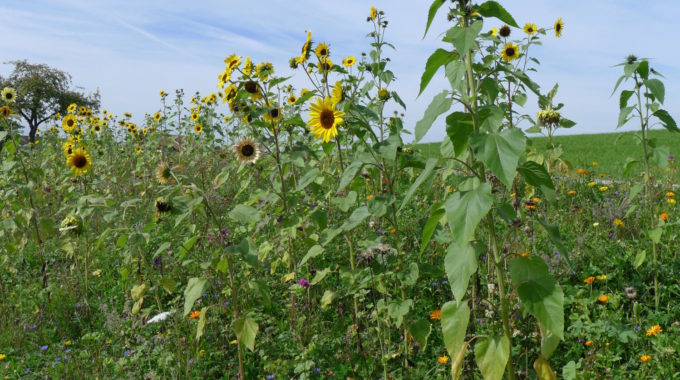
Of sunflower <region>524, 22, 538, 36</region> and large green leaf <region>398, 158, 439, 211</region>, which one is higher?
sunflower <region>524, 22, 538, 36</region>

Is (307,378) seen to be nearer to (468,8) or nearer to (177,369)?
(177,369)

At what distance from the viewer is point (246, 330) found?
7.02 ft

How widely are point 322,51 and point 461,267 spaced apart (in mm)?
2161

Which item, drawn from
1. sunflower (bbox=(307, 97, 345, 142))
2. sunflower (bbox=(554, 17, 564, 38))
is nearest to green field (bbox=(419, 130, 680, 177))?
sunflower (bbox=(554, 17, 564, 38))

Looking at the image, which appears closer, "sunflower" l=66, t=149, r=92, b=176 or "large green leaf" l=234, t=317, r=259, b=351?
"large green leaf" l=234, t=317, r=259, b=351

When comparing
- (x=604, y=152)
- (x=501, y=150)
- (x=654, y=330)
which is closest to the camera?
(x=501, y=150)

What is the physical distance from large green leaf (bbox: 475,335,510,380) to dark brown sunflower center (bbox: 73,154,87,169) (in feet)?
12.0

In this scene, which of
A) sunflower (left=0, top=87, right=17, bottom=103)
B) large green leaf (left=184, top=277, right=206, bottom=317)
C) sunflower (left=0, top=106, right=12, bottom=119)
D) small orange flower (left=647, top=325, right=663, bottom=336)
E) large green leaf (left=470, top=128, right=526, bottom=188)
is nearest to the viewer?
large green leaf (left=470, top=128, right=526, bottom=188)

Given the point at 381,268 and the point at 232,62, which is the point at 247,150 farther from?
the point at 381,268

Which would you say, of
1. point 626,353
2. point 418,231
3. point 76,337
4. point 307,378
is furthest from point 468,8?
point 76,337

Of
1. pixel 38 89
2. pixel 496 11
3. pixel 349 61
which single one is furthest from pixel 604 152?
pixel 38 89

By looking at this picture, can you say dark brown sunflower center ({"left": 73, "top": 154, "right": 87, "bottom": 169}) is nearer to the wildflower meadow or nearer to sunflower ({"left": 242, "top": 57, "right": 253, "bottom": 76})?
the wildflower meadow

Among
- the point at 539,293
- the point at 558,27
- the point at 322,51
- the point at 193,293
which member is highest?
the point at 558,27

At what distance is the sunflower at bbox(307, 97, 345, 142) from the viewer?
2.64 metres
